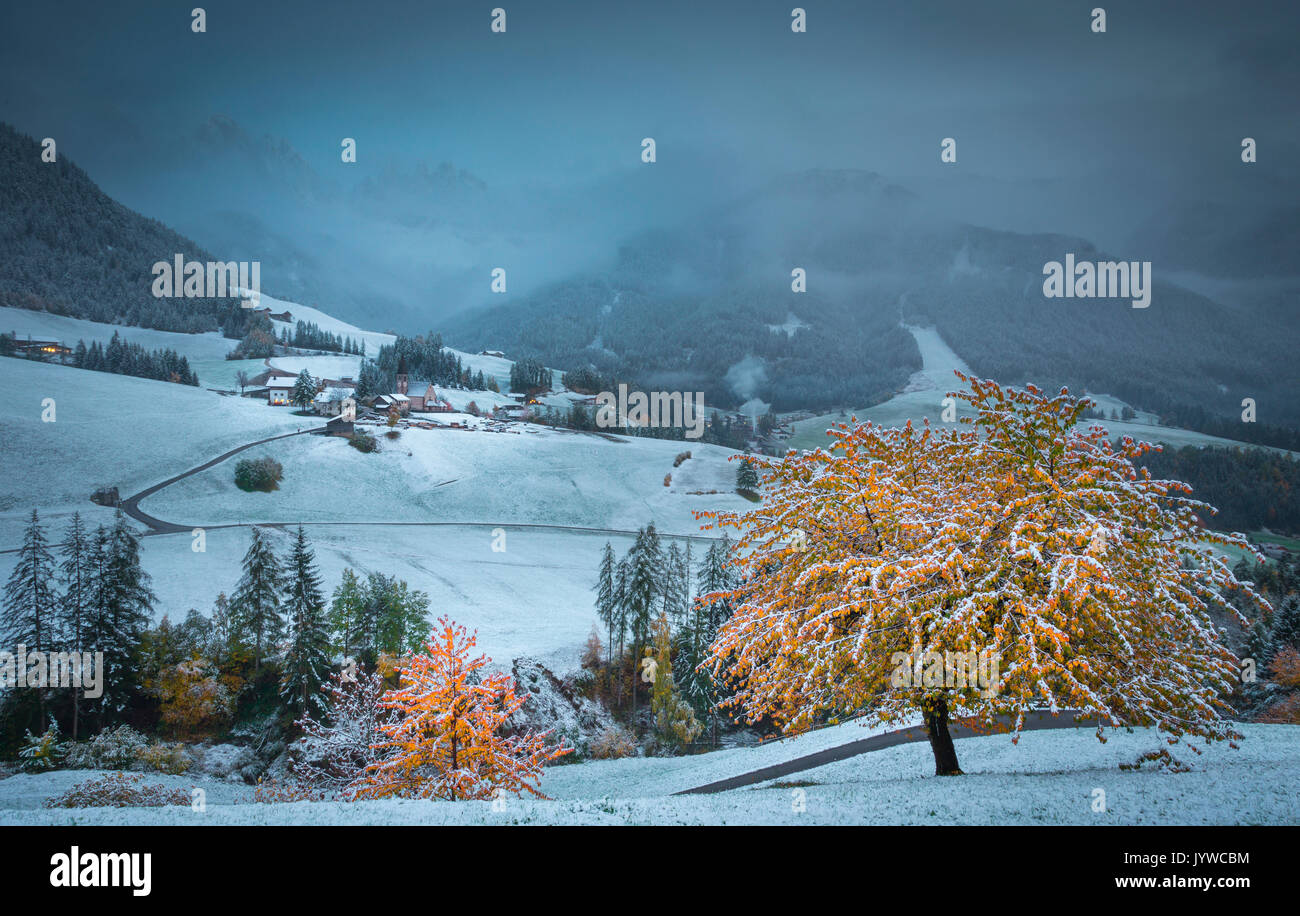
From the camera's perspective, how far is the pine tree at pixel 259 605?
29156 mm

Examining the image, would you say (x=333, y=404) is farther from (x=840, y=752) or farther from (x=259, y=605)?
(x=840, y=752)

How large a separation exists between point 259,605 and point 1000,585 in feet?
113

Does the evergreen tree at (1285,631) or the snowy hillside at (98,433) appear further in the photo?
the snowy hillside at (98,433)

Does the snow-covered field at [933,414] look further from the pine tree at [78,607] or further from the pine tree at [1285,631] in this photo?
the pine tree at [78,607]

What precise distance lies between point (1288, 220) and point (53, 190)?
722ft

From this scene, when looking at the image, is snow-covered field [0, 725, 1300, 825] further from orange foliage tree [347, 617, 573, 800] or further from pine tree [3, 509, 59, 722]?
pine tree [3, 509, 59, 722]

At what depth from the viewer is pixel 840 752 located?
2017 cm

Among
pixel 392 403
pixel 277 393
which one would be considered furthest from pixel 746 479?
pixel 277 393

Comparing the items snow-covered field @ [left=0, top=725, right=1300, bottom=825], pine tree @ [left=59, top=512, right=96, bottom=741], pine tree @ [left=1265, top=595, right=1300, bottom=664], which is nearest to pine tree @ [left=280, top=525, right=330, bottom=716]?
pine tree @ [left=59, top=512, right=96, bottom=741]

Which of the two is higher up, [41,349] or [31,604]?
[41,349]

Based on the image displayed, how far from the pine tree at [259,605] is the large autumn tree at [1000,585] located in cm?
A: 2940

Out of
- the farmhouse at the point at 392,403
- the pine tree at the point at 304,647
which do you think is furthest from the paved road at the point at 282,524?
the pine tree at the point at 304,647
